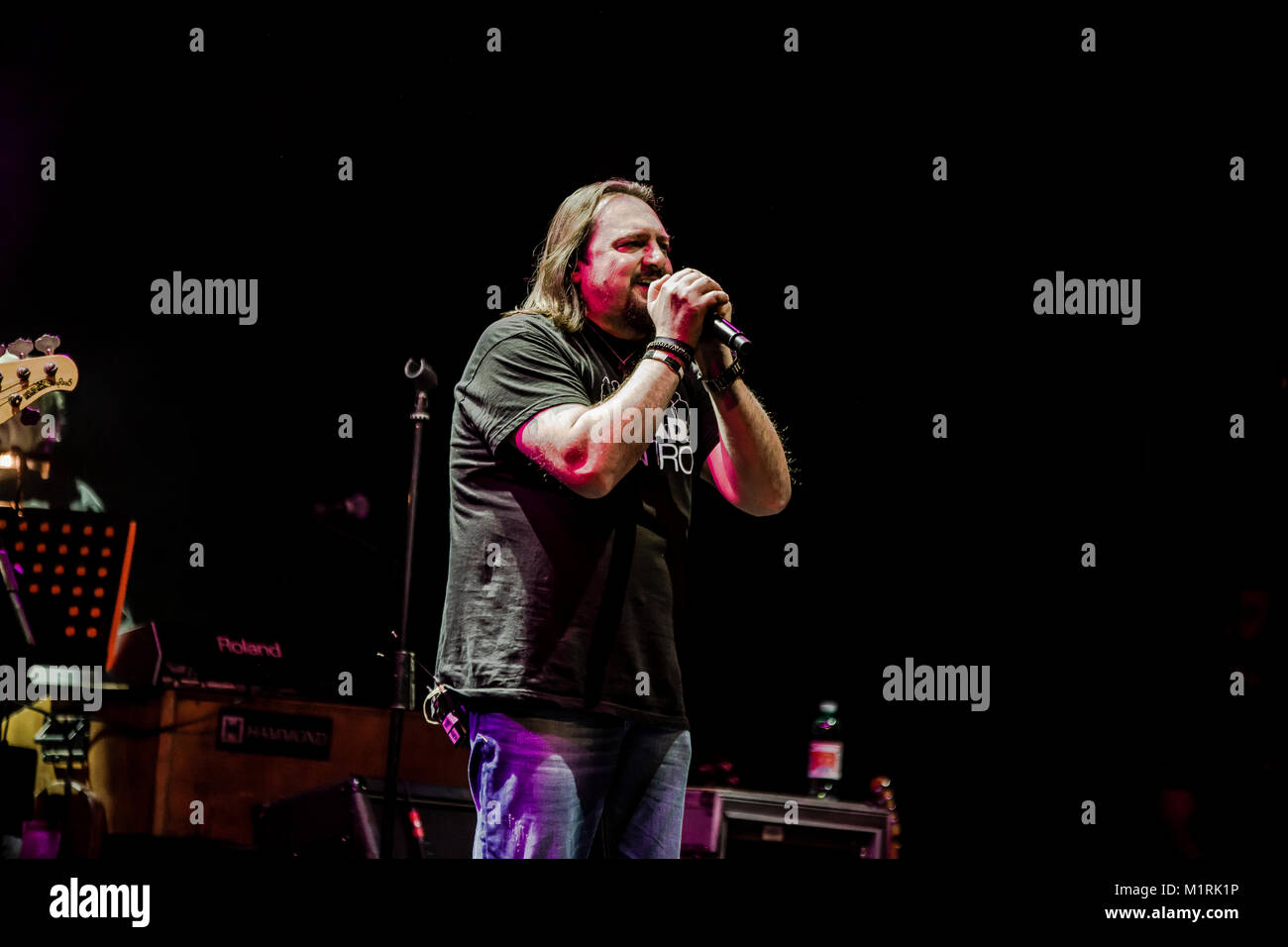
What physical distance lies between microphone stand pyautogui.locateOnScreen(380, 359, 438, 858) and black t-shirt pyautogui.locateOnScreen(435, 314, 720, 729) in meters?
1.53

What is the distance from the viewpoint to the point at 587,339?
2.16 metres

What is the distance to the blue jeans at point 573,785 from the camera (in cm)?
174

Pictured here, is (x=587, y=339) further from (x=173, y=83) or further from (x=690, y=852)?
(x=173, y=83)

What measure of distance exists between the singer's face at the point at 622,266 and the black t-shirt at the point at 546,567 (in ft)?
0.58

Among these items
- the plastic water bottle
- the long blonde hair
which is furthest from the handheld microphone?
the plastic water bottle

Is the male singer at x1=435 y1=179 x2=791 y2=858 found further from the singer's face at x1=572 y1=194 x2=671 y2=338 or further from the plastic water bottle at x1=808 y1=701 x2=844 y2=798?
the plastic water bottle at x1=808 y1=701 x2=844 y2=798

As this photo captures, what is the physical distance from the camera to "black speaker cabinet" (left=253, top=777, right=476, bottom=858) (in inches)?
135

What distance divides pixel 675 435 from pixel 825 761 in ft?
9.72

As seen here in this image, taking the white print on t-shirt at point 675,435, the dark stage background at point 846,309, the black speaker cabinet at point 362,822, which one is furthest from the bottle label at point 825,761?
the white print on t-shirt at point 675,435

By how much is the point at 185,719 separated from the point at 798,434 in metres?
2.79

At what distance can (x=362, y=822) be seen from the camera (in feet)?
11.2

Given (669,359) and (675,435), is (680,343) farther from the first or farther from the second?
(675,435)

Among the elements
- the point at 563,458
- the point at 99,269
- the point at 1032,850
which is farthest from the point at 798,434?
the point at 1032,850
